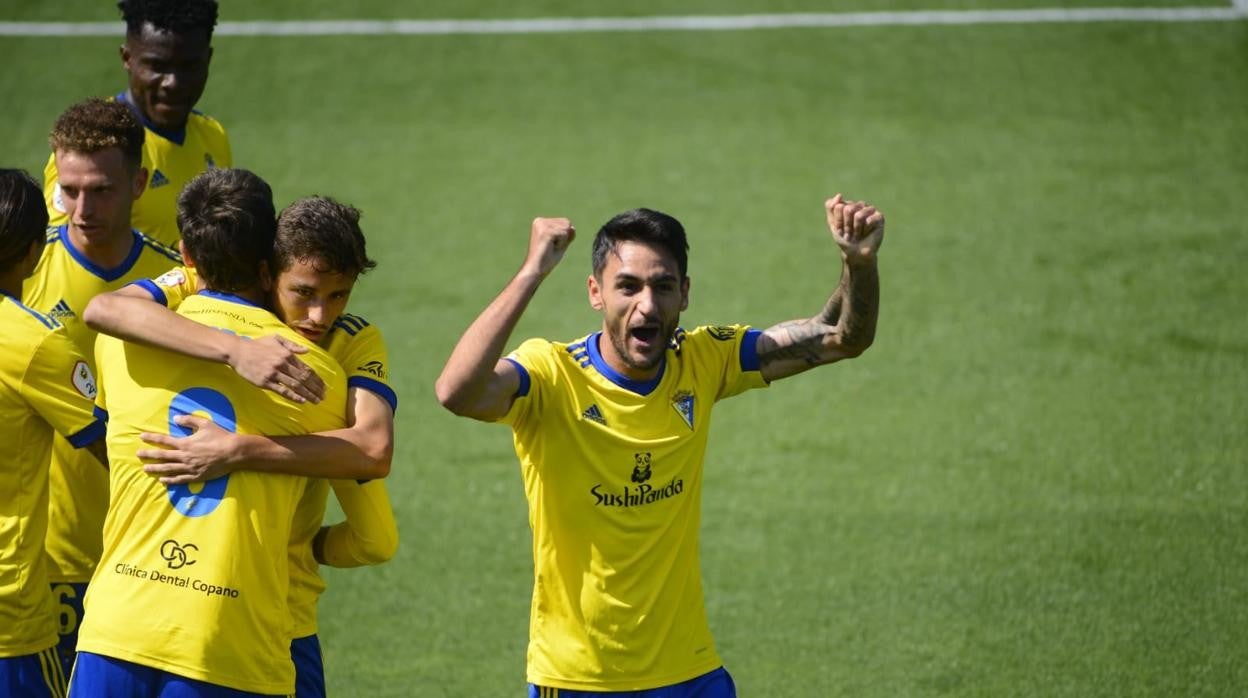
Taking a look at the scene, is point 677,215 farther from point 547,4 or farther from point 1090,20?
point 1090,20

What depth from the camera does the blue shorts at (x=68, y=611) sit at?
559 centimetres

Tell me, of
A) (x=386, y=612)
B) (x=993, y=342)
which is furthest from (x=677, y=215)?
(x=386, y=612)

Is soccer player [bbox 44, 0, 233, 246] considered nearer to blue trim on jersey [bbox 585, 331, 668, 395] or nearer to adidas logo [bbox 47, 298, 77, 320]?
adidas logo [bbox 47, 298, 77, 320]

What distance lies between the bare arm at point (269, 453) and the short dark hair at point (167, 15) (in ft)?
10.2

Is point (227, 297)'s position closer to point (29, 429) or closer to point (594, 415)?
point (29, 429)

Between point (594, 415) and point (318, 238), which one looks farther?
point (594, 415)

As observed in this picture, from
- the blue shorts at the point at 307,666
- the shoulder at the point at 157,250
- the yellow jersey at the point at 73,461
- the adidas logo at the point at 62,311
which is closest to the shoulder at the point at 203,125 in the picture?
Answer: the shoulder at the point at 157,250

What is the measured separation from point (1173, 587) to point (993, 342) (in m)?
3.26

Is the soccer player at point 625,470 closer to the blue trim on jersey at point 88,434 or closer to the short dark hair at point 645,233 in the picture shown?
the short dark hair at point 645,233

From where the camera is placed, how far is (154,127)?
22.4 feet

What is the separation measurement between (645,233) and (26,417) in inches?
81.1

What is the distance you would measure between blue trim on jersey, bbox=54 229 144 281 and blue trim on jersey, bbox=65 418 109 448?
1.07 m

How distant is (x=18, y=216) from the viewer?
470 cm

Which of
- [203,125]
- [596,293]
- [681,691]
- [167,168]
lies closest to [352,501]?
[596,293]
